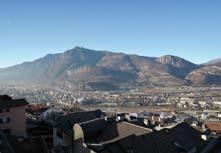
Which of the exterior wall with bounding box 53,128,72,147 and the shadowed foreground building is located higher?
the shadowed foreground building

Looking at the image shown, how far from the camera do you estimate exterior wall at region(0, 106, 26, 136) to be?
161 feet

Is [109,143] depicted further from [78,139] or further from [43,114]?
[43,114]

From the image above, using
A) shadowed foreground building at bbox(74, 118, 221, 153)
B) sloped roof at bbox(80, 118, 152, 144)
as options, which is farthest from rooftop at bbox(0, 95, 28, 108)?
sloped roof at bbox(80, 118, 152, 144)

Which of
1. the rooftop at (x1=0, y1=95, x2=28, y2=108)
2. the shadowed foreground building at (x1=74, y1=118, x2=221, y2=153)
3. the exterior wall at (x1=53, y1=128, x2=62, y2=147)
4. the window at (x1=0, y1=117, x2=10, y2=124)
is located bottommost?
the exterior wall at (x1=53, y1=128, x2=62, y2=147)

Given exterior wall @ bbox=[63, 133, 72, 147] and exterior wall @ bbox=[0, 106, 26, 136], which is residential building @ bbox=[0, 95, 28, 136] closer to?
exterior wall @ bbox=[0, 106, 26, 136]

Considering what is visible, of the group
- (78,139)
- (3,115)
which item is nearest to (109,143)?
(78,139)

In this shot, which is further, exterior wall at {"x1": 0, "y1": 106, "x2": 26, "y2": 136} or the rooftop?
exterior wall at {"x1": 0, "y1": 106, "x2": 26, "y2": 136}

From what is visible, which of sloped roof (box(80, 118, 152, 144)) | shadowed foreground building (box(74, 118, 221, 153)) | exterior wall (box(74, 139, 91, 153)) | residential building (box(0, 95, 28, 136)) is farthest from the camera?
residential building (box(0, 95, 28, 136))

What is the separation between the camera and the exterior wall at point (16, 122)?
49053 mm

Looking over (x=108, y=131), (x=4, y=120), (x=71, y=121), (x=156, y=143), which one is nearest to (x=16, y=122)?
(x=4, y=120)

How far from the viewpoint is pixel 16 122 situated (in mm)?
49562

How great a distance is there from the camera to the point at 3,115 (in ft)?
158

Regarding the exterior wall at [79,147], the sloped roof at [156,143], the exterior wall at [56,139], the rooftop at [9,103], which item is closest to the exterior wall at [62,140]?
the exterior wall at [56,139]

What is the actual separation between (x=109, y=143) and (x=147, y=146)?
12.5 ft
